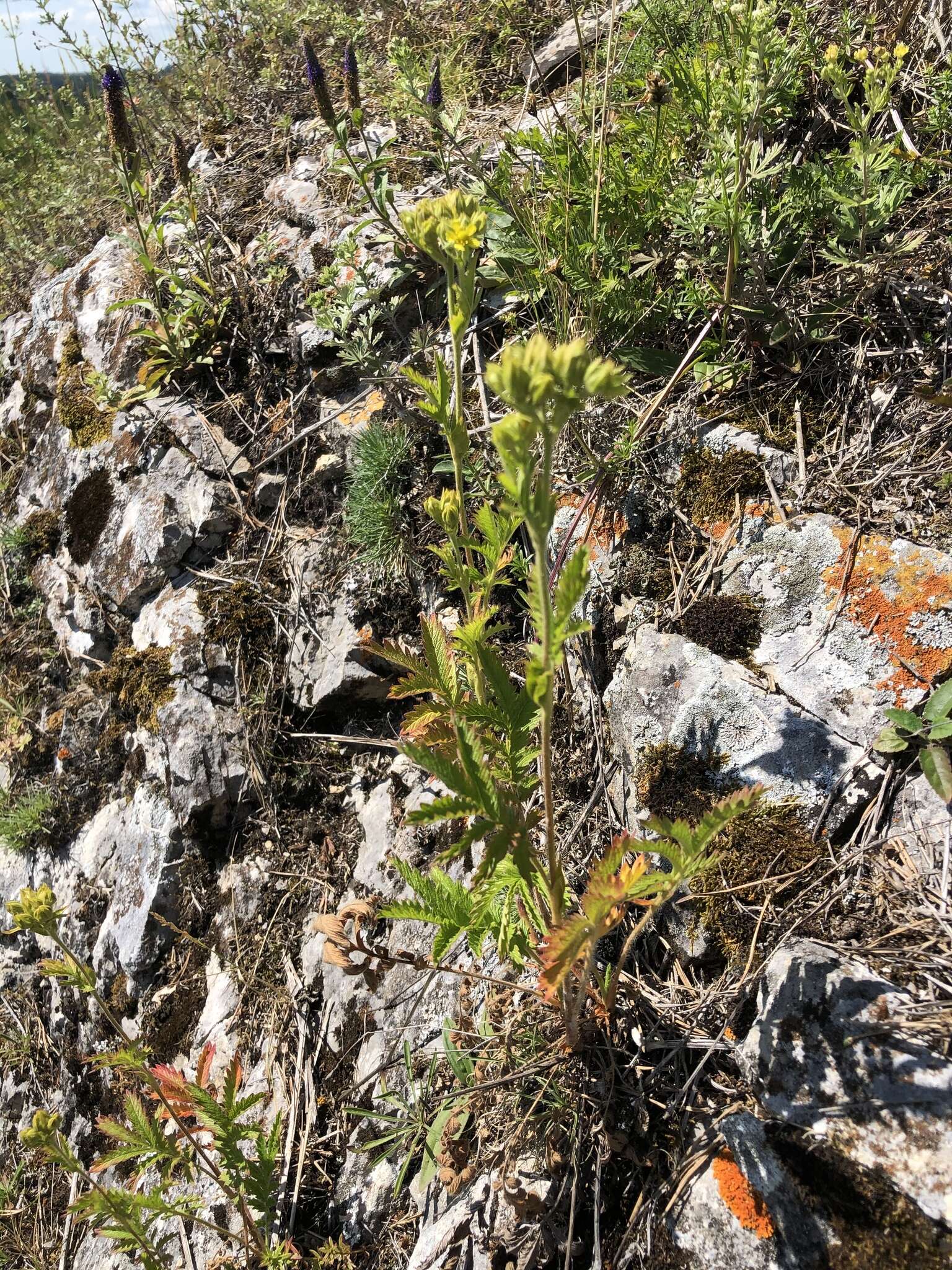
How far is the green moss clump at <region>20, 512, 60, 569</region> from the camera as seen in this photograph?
13.9 feet

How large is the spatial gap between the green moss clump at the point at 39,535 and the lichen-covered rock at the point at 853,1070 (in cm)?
412

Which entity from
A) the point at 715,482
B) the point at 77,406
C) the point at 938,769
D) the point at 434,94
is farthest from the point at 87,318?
the point at 938,769

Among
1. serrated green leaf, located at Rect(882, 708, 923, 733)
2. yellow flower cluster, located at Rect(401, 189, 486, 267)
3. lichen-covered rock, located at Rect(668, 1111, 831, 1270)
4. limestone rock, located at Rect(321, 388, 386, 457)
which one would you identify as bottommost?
lichen-covered rock, located at Rect(668, 1111, 831, 1270)

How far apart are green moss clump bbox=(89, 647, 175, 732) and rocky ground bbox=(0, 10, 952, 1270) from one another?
0.07ft

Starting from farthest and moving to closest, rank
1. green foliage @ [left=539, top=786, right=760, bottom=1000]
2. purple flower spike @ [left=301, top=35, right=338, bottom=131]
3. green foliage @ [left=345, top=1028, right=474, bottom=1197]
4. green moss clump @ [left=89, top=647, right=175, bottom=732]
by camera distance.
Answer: green moss clump @ [left=89, top=647, right=175, bottom=732] < purple flower spike @ [left=301, top=35, right=338, bottom=131] < green foliage @ [left=345, top=1028, right=474, bottom=1197] < green foliage @ [left=539, top=786, right=760, bottom=1000]

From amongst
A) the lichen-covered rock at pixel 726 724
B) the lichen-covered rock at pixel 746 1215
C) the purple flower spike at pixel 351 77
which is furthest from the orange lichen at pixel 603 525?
the purple flower spike at pixel 351 77

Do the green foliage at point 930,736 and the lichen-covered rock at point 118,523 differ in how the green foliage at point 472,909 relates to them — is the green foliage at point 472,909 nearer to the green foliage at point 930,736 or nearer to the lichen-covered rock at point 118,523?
the green foliage at point 930,736

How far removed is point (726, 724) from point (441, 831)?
1029 millimetres

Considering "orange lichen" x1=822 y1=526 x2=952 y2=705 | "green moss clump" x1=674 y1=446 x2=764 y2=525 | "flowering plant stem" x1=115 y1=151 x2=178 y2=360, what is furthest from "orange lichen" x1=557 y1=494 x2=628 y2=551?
"flowering plant stem" x1=115 y1=151 x2=178 y2=360

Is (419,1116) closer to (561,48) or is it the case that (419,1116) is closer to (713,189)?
(713,189)

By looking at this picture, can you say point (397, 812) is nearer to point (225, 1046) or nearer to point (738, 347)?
point (225, 1046)

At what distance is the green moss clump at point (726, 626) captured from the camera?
2094 millimetres

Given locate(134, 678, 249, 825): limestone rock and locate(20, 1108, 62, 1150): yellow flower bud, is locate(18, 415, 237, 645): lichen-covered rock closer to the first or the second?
locate(134, 678, 249, 825): limestone rock

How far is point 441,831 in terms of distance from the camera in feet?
8.32
